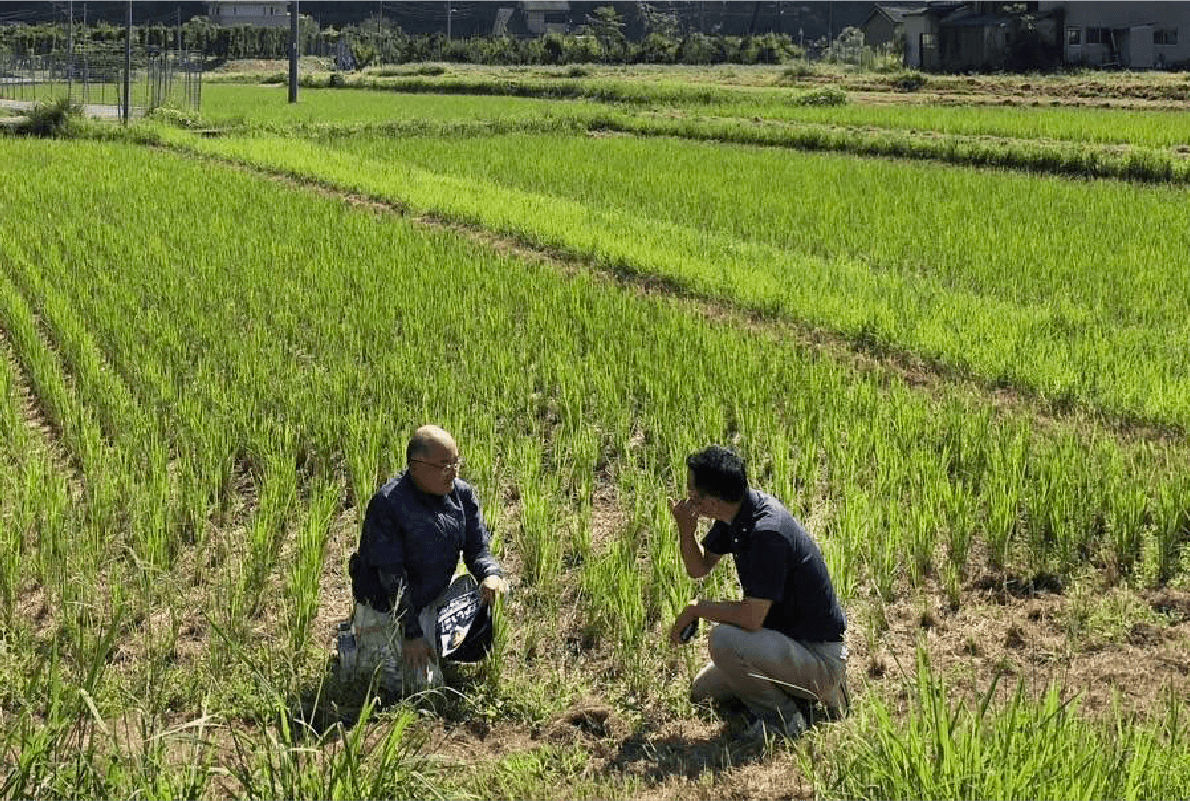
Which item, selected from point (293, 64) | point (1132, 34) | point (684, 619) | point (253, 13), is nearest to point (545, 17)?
point (253, 13)

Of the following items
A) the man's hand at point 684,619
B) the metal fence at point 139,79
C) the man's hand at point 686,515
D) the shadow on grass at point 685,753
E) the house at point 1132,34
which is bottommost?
the shadow on grass at point 685,753

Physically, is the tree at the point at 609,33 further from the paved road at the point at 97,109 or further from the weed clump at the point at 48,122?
the weed clump at the point at 48,122

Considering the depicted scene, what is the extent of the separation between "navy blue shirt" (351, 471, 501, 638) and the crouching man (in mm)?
673

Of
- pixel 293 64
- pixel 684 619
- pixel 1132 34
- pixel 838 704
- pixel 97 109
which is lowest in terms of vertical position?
pixel 838 704

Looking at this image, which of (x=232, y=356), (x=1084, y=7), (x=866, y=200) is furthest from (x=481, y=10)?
(x=232, y=356)

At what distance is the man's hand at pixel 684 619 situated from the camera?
328 cm

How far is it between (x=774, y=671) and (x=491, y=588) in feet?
2.69

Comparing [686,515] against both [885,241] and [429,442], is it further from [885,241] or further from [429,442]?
[885,241]

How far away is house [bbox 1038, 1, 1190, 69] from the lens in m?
33.5

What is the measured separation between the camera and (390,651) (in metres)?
3.46

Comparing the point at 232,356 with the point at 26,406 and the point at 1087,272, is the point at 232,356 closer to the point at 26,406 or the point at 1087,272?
the point at 26,406

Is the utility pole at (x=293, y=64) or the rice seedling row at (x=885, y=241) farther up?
the utility pole at (x=293, y=64)

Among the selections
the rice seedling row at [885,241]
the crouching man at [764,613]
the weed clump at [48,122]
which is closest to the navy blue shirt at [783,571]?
the crouching man at [764,613]

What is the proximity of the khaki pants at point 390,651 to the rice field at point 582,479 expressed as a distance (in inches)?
4.9
